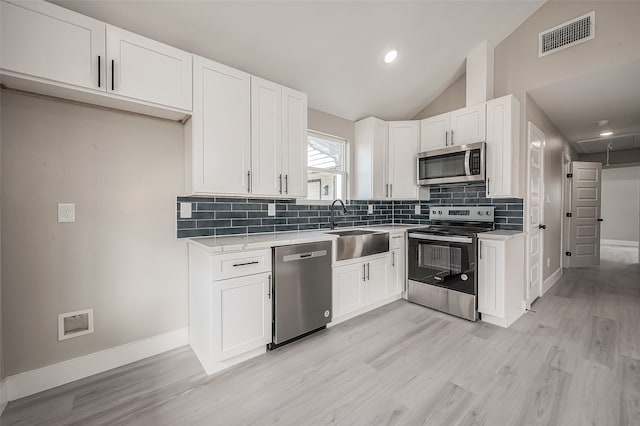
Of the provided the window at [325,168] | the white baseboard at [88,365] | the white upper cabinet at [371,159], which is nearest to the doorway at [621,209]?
the white upper cabinet at [371,159]

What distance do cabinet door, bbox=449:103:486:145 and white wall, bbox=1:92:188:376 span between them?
305cm

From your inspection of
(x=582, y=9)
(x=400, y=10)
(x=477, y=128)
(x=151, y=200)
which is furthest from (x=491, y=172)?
(x=151, y=200)

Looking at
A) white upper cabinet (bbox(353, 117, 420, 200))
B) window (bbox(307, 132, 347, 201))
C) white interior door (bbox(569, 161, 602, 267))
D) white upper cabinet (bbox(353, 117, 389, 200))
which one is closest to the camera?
window (bbox(307, 132, 347, 201))

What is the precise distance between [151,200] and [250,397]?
1.66 meters

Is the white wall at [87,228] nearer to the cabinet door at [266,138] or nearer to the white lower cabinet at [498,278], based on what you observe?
the cabinet door at [266,138]

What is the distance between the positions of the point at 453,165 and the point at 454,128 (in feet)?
1.56

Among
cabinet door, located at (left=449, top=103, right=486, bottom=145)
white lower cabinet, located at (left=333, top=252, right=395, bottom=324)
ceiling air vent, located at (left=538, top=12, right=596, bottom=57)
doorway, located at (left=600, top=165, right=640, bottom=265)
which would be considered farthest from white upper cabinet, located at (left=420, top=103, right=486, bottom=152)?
doorway, located at (left=600, top=165, right=640, bottom=265)

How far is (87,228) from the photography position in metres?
1.95

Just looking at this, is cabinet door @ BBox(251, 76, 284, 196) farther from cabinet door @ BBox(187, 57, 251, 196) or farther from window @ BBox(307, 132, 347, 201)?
window @ BBox(307, 132, 347, 201)

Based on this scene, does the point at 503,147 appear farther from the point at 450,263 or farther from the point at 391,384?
the point at 391,384

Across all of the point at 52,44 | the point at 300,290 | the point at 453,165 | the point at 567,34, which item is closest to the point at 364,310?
the point at 300,290

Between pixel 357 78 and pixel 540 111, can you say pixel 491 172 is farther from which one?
pixel 357 78

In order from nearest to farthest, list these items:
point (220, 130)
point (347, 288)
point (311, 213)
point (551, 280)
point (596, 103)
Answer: point (220, 130) → point (347, 288) → point (311, 213) → point (596, 103) → point (551, 280)

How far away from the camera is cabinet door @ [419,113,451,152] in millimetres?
3406
